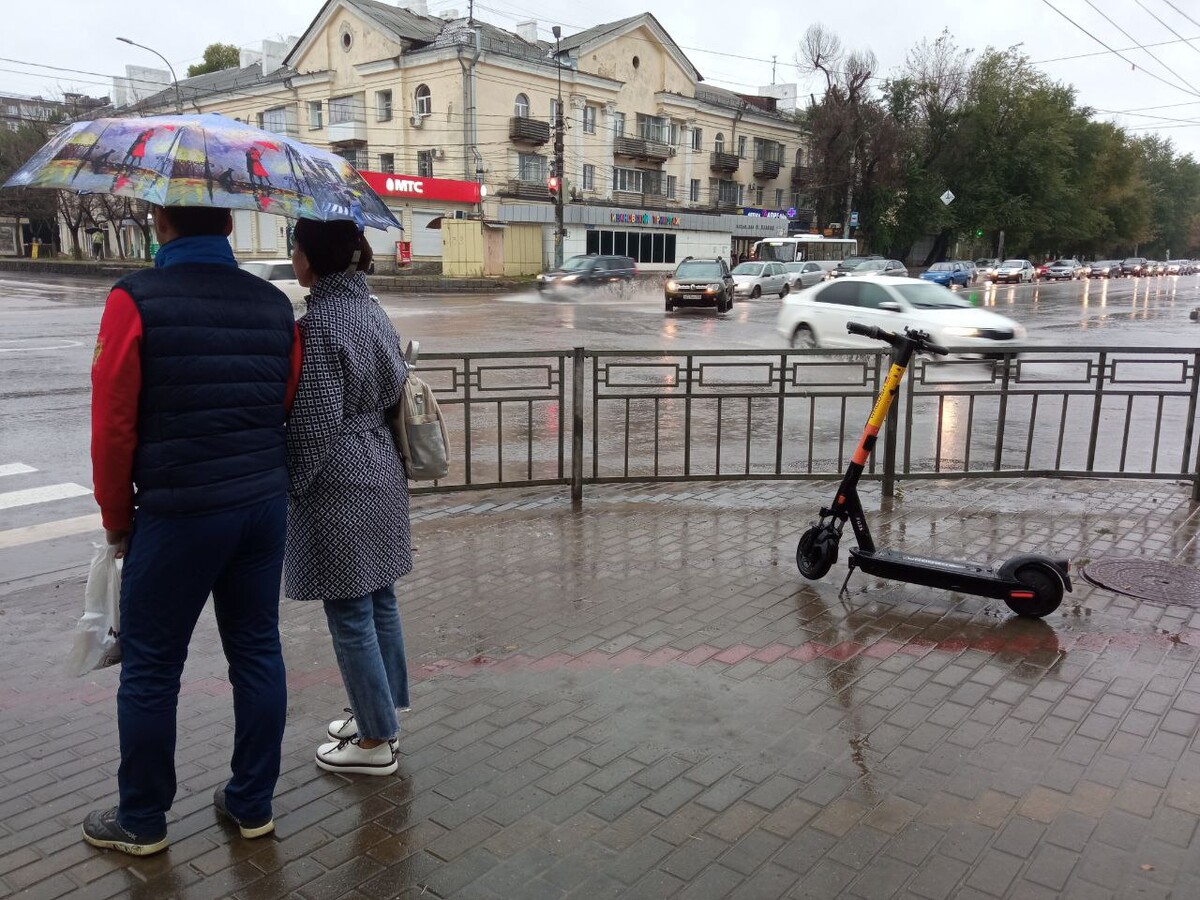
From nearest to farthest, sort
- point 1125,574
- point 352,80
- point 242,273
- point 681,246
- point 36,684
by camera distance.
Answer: point 242,273, point 36,684, point 1125,574, point 352,80, point 681,246

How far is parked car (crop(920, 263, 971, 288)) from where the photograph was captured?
47.4m

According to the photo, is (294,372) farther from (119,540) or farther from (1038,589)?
(1038,589)

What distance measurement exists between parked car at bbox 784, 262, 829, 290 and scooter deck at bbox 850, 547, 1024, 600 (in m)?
35.7

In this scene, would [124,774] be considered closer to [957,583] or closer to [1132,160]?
[957,583]

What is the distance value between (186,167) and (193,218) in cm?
14

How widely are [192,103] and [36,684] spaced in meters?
58.8

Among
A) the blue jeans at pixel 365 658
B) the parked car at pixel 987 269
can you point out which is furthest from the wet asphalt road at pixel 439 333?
the parked car at pixel 987 269

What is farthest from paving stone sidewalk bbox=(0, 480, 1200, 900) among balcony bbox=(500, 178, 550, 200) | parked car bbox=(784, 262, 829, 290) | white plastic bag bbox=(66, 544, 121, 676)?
balcony bbox=(500, 178, 550, 200)

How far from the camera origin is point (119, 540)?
9.09ft

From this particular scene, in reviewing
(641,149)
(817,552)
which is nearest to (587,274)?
(641,149)

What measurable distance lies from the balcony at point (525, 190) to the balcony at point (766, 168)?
64.4 ft

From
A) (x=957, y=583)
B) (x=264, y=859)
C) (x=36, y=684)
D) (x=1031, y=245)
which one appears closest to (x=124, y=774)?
(x=264, y=859)

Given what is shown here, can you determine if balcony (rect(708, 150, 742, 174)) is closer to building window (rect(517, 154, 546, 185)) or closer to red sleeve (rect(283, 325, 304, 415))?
building window (rect(517, 154, 546, 185))

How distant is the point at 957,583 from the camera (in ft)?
16.2
